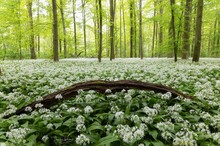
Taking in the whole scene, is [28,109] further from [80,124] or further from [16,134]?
[80,124]

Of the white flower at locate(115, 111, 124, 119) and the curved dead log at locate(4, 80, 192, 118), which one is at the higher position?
the curved dead log at locate(4, 80, 192, 118)

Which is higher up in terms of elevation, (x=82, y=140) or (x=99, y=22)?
(x=99, y=22)

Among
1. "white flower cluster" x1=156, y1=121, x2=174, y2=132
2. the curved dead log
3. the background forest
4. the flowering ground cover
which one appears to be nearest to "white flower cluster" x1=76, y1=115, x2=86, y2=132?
the flowering ground cover

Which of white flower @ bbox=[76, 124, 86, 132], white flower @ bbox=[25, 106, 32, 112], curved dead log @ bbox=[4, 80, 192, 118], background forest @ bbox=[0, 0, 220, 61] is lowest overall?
white flower @ bbox=[76, 124, 86, 132]

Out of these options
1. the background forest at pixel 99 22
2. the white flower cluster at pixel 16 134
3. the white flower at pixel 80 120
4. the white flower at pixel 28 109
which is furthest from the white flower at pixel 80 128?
the background forest at pixel 99 22

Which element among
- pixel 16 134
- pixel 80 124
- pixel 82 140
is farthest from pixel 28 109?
pixel 82 140

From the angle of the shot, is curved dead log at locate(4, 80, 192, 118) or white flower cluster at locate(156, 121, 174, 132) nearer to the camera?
white flower cluster at locate(156, 121, 174, 132)

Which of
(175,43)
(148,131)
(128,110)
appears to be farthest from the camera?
(175,43)

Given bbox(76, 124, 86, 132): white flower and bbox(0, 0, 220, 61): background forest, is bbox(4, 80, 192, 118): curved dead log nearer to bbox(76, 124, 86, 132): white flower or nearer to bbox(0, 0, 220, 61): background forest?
bbox(76, 124, 86, 132): white flower

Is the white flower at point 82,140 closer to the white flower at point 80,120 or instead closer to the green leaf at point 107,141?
the green leaf at point 107,141

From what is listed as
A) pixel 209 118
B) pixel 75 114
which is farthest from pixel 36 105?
pixel 209 118

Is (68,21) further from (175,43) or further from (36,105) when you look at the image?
(36,105)

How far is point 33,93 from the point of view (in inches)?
205

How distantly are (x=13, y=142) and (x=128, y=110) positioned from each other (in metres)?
1.93
